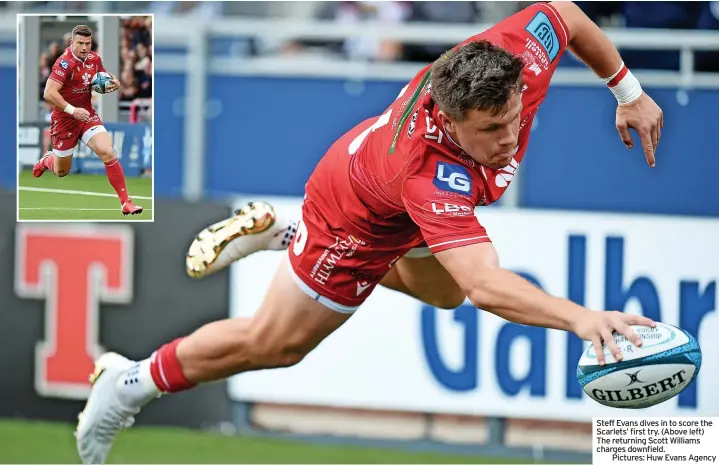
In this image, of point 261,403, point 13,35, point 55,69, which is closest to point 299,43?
point 13,35

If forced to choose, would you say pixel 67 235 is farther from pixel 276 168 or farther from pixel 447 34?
pixel 447 34

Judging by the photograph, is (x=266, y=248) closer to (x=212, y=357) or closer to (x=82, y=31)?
(x=212, y=357)

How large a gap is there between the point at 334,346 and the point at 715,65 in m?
2.13

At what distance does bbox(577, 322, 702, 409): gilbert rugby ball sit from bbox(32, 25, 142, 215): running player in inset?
1.87 metres

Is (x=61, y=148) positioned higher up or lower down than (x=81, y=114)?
lower down

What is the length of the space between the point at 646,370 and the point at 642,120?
118 centimetres

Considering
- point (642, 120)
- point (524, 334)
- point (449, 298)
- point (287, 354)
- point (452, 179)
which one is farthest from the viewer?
point (524, 334)

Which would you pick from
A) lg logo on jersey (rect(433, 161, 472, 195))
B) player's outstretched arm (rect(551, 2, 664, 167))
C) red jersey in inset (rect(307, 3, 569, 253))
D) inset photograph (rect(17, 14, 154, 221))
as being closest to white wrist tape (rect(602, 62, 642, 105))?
player's outstretched arm (rect(551, 2, 664, 167))

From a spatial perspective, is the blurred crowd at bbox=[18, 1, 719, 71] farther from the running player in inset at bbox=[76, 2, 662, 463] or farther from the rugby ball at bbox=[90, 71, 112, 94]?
the running player in inset at bbox=[76, 2, 662, 463]

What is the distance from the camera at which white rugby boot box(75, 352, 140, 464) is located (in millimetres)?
4535

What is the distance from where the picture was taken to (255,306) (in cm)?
573

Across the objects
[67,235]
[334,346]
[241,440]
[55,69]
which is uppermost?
[55,69]

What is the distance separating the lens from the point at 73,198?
4.36 m

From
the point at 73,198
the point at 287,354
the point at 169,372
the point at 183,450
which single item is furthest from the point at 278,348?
the point at 183,450
